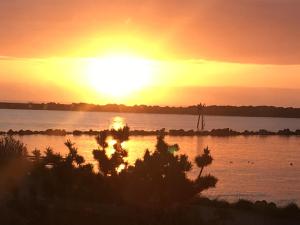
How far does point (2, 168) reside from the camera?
19500mm

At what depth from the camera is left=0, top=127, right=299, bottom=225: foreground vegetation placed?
1297 cm

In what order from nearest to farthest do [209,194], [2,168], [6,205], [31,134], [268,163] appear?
[6,205], [2,168], [209,194], [268,163], [31,134]

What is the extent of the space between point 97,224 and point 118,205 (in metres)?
2.32

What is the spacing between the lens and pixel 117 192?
605 inches

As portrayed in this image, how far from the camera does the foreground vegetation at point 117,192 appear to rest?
12969mm

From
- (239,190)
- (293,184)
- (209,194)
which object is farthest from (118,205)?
(293,184)

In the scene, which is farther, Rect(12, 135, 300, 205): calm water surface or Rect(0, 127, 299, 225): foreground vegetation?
Rect(12, 135, 300, 205): calm water surface

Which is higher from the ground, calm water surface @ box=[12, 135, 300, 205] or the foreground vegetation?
the foreground vegetation

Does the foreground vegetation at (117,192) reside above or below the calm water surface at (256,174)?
above

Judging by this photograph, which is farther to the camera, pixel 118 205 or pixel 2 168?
pixel 2 168

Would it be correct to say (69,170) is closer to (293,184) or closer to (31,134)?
(293,184)

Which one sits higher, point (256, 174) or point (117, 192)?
point (117, 192)

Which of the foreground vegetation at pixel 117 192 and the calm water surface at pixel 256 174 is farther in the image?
Answer: the calm water surface at pixel 256 174

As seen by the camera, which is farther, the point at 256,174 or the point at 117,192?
the point at 256,174
